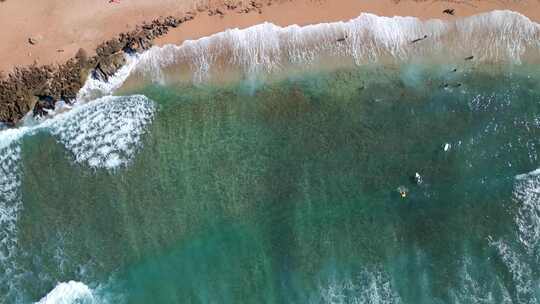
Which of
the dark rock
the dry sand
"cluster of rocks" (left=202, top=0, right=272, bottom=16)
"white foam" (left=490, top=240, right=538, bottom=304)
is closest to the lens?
the dry sand

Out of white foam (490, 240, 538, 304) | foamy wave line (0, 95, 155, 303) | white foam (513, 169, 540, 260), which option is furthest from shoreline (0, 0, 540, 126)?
white foam (490, 240, 538, 304)

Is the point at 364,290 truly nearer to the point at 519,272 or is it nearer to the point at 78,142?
the point at 519,272

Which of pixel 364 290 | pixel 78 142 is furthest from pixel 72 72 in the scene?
pixel 364 290

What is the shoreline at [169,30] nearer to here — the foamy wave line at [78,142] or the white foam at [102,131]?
the foamy wave line at [78,142]

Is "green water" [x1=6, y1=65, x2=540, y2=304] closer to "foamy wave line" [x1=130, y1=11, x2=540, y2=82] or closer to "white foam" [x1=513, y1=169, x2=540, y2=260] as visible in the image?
"white foam" [x1=513, y1=169, x2=540, y2=260]

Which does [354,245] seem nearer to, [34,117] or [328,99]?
[328,99]

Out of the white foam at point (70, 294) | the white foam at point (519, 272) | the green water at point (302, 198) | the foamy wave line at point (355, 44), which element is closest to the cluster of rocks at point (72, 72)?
the foamy wave line at point (355, 44)
